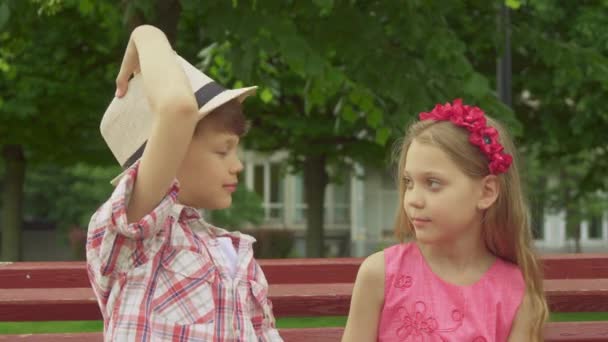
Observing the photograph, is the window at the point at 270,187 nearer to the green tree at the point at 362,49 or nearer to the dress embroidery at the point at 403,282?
the green tree at the point at 362,49

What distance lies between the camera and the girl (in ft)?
8.98

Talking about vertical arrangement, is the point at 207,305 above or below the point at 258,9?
below

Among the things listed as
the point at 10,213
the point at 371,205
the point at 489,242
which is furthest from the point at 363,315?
the point at 371,205

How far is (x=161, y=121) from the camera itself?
2357mm

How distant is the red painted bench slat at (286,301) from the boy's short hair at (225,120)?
80cm

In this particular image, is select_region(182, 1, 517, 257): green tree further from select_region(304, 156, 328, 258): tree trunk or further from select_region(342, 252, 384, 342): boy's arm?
select_region(304, 156, 328, 258): tree trunk

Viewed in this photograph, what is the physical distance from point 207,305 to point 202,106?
456 millimetres

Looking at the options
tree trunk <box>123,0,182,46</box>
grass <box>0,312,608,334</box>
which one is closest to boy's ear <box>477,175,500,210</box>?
grass <box>0,312,608,334</box>

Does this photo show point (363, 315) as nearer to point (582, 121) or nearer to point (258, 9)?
point (258, 9)

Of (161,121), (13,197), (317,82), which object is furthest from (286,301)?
(13,197)

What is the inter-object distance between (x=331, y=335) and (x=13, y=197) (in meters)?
17.1

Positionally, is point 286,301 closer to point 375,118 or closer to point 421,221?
point 421,221

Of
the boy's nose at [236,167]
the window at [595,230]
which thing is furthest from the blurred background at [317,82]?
the window at [595,230]

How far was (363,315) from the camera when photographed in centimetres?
286
